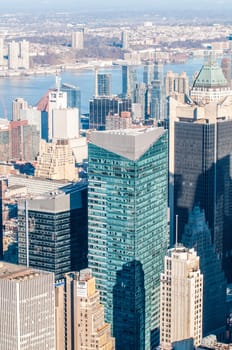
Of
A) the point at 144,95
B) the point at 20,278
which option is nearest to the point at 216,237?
the point at 20,278

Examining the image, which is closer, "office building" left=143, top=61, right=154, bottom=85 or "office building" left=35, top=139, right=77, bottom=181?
"office building" left=35, top=139, right=77, bottom=181

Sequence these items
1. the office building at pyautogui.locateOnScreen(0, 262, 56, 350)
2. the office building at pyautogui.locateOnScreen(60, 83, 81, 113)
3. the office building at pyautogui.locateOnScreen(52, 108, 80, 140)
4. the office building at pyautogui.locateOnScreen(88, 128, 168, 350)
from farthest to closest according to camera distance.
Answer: the office building at pyautogui.locateOnScreen(60, 83, 81, 113) < the office building at pyautogui.locateOnScreen(52, 108, 80, 140) < the office building at pyautogui.locateOnScreen(88, 128, 168, 350) < the office building at pyautogui.locateOnScreen(0, 262, 56, 350)

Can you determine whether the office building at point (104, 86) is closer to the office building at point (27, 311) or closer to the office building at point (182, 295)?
the office building at point (182, 295)

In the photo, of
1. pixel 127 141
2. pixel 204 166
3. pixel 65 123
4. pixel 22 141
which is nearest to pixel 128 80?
pixel 65 123

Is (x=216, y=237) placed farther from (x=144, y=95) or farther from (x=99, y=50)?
(x=99, y=50)

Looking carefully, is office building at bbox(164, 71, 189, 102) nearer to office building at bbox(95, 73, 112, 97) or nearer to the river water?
office building at bbox(95, 73, 112, 97)

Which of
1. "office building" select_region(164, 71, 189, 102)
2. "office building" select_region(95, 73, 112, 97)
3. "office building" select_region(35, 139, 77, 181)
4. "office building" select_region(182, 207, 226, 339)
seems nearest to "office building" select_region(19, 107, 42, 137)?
"office building" select_region(164, 71, 189, 102)

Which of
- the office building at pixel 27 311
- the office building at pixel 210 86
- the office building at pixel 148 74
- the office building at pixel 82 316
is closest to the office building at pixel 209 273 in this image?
the office building at pixel 82 316
